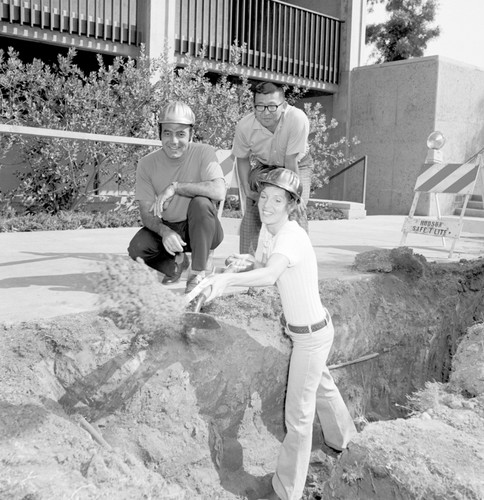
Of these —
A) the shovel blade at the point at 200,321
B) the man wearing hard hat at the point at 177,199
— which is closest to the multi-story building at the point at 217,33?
the man wearing hard hat at the point at 177,199

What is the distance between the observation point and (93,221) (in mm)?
8312

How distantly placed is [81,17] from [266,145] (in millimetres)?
6960

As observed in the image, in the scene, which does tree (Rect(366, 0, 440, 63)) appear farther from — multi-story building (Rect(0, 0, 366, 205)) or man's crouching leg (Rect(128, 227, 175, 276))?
man's crouching leg (Rect(128, 227, 175, 276))

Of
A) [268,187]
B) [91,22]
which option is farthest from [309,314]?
[91,22]

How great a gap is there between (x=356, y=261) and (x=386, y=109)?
30.0ft

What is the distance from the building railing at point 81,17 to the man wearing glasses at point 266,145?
6305mm

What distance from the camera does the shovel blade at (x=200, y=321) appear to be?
301 cm

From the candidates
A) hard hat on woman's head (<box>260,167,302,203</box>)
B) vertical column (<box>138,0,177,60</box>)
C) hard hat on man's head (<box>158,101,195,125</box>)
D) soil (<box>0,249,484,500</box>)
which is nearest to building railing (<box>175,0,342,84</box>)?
vertical column (<box>138,0,177,60</box>)

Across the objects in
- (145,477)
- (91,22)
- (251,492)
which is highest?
(91,22)

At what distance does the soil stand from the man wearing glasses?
2.18 ft

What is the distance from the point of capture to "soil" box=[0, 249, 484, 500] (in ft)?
7.90

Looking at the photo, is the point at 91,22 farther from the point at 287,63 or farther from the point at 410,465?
the point at 410,465

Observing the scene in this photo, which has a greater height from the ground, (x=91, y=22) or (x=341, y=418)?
(x=91, y=22)

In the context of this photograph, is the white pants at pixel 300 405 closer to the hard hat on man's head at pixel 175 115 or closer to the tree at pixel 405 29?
the hard hat on man's head at pixel 175 115
